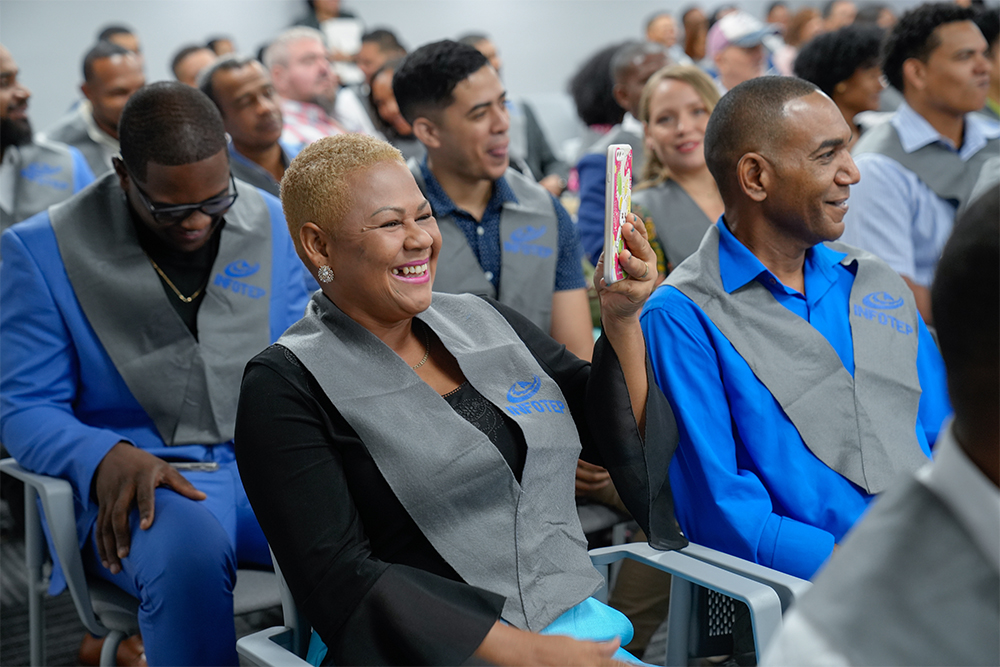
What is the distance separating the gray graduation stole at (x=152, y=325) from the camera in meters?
2.05

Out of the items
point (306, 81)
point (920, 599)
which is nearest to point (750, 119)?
point (920, 599)

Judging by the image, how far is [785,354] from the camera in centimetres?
178

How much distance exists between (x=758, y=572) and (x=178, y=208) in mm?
1370

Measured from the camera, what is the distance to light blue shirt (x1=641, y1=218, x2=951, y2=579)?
1644 millimetres

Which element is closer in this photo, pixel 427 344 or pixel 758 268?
pixel 427 344

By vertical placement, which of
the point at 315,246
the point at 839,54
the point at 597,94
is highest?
the point at 315,246

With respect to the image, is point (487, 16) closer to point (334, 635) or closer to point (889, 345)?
point (889, 345)

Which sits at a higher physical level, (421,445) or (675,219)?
(421,445)

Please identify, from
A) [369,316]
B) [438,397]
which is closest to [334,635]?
[438,397]

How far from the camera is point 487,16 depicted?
9.40 m

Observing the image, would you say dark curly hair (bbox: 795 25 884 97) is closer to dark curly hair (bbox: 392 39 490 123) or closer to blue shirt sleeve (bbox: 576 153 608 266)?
blue shirt sleeve (bbox: 576 153 608 266)

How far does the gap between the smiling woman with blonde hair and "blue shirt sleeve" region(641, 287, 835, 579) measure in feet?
0.19

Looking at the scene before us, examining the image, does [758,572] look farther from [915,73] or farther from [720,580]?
[915,73]

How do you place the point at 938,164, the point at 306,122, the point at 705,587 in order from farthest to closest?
1. the point at 306,122
2. the point at 938,164
3. the point at 705,587
